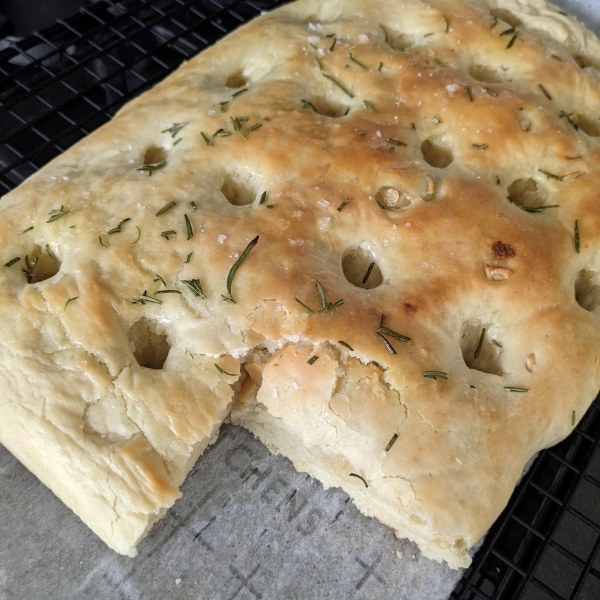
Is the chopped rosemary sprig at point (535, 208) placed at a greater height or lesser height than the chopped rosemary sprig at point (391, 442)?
greater

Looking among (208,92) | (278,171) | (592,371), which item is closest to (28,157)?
(208,92)

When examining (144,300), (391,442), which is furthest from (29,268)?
(391,442)

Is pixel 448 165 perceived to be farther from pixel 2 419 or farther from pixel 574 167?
pixel 2 419

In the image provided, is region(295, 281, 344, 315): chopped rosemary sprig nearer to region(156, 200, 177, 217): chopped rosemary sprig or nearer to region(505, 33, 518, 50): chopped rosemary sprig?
region(156, 200, 177, 217): chopped rosemary sprig

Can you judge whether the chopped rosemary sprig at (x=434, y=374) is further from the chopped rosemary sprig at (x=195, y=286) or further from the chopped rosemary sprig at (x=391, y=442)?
the chopped rosemary sprig at (x=195, y=286)

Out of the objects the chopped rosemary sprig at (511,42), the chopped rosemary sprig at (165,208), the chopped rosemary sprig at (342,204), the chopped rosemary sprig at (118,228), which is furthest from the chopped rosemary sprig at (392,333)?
the chopped rosemary sprig at (511,42)

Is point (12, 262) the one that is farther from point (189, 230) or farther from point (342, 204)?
point (342, 204)

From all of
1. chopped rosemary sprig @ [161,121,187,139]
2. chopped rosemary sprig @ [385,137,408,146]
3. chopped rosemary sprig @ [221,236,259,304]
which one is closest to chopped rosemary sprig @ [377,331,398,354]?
chopped rosemary sprig @ [221,236,259,304]
